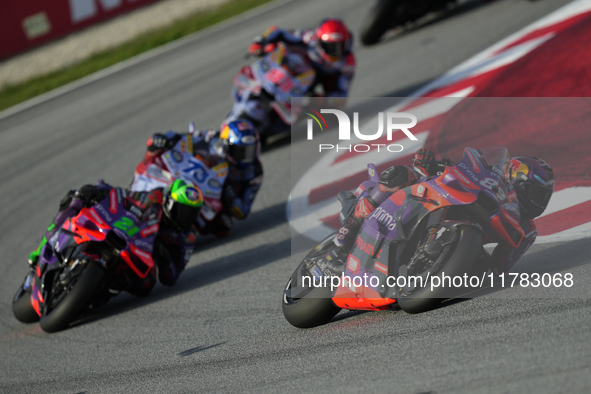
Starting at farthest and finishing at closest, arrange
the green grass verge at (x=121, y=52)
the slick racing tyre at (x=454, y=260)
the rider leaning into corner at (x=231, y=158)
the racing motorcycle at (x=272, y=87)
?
the green grass verge at (x=121, y=52) < the racing motorcycle at (x=272, y=87) < the rider leaning into corner at (x=231, y=158) < the slick racing tyre at (x=454, y=260)

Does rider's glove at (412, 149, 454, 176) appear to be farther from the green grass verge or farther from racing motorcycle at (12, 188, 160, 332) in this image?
the green grass verge

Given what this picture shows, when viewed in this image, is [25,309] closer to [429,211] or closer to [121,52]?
[429,211]

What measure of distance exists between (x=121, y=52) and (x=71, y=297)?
11.7 m

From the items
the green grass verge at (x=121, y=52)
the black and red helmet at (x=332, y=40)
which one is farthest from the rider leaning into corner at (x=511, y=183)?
the green grass verge at (x=121, y=52)

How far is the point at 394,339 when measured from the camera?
3475mm

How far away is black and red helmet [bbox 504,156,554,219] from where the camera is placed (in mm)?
3469

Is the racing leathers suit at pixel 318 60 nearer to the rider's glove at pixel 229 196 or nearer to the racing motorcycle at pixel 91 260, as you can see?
the rider's glove at pixel 229 196

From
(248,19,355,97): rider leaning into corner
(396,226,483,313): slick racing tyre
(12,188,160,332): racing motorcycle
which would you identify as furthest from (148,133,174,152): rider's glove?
(396,226,483,313): slick racing tyre

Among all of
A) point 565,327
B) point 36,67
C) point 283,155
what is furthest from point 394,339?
point 36,67

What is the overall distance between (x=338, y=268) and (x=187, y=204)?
6.75 ft

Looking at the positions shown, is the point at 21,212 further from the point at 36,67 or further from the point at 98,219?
the point at 36,67

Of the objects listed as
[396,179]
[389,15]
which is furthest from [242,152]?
[389,15]

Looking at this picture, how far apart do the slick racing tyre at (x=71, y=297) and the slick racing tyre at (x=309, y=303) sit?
168 centimetres

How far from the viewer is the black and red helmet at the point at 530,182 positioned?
347 cm
